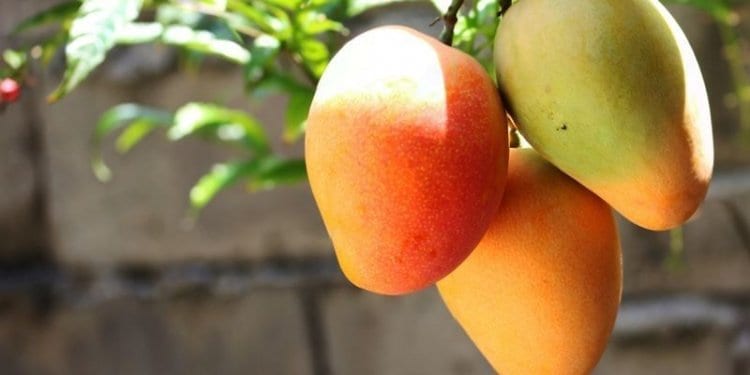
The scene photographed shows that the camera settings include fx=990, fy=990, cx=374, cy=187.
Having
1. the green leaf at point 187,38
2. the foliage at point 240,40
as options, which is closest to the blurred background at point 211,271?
the foliage at point 240,40

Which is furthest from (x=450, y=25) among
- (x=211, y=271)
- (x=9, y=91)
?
(x=211, y=271)

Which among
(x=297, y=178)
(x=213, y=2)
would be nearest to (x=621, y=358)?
(x=297, y=178)

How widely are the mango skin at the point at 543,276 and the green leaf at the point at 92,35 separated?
4.1 inches

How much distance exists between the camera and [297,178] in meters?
0.43

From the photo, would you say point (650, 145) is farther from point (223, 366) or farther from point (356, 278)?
point (223, 366)

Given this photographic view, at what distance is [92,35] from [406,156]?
0.26 feet

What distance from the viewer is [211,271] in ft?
2.74

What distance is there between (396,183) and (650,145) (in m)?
0.06

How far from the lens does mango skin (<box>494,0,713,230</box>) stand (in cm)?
22

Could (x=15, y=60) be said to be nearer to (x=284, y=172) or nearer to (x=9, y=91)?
(x=9, y=91)

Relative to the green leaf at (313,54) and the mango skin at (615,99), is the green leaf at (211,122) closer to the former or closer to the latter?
the green leaf at (313,54)

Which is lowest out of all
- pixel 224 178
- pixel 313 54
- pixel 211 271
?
pixel 211 271

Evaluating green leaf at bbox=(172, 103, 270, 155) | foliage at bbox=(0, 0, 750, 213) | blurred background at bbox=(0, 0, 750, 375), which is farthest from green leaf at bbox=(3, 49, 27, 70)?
blurred background at bbox=(0, 0, 750, 375)

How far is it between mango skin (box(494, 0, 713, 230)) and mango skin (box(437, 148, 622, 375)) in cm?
2
